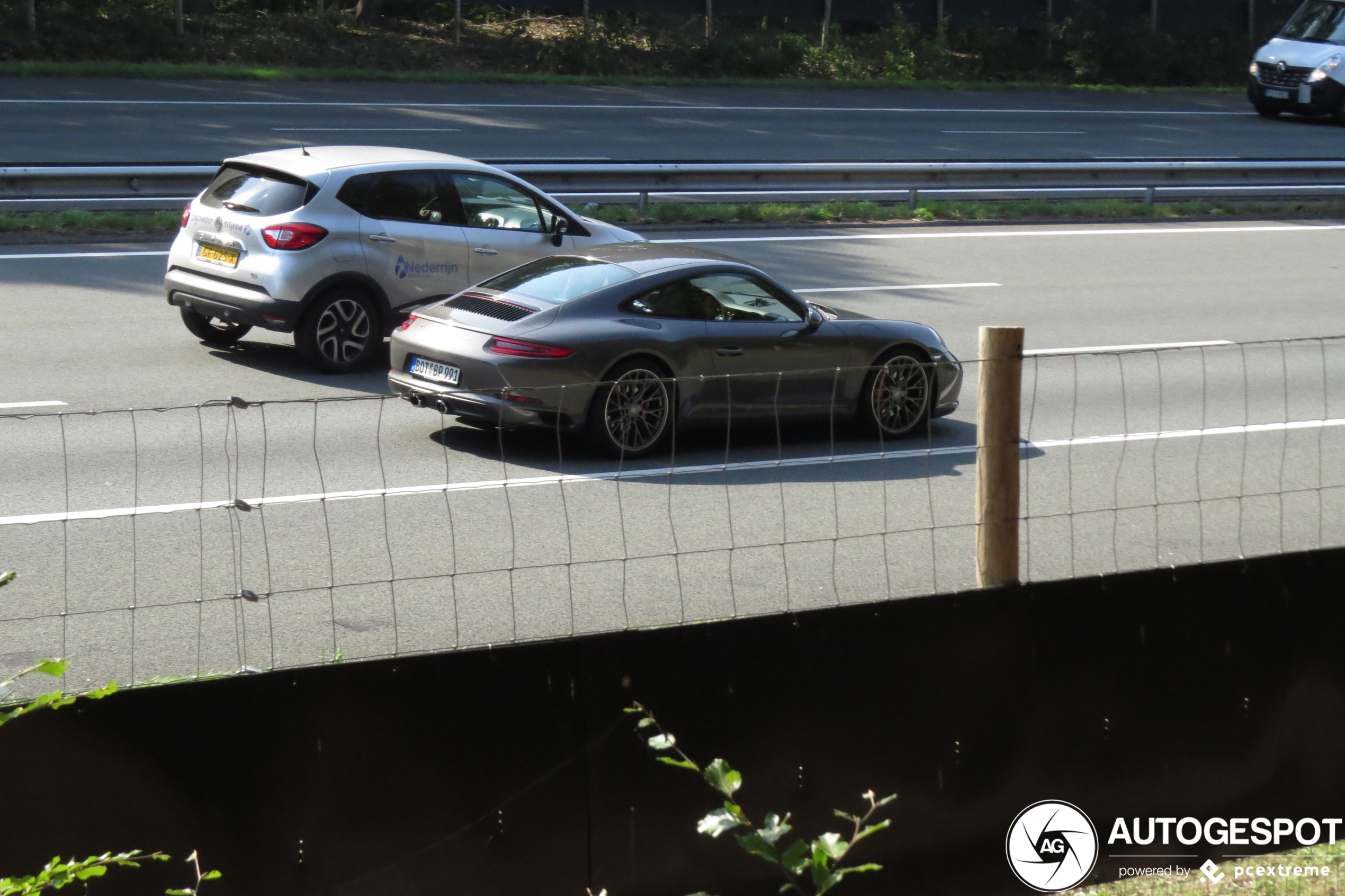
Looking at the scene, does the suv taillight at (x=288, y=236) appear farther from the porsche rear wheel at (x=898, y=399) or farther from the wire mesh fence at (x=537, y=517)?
the porsche rear wheel at (x=898, y=399)

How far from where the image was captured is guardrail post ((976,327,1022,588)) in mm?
4887

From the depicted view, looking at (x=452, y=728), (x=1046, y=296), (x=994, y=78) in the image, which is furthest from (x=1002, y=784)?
(x=994, y=78)

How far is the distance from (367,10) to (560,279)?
26090mm

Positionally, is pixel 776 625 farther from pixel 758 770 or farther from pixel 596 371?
pixel 596 371

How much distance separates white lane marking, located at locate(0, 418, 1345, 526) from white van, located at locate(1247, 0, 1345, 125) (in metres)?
23.2

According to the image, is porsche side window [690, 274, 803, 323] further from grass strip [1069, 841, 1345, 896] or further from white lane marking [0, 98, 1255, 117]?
white lane marking [0, 98, 1255, 117]

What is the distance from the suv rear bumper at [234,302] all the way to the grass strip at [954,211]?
24.6 feet

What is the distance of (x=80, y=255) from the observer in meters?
16.0

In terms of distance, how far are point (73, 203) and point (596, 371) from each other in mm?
10531

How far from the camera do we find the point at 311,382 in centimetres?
1212

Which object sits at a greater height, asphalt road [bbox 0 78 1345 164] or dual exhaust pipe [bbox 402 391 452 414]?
asphalt road [bbox 0 78 1345 164]

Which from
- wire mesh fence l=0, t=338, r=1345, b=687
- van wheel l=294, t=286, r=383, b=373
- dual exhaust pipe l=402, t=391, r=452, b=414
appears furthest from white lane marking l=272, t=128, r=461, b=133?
dual exhaust pipe l=402, t=391, r=452, b=414

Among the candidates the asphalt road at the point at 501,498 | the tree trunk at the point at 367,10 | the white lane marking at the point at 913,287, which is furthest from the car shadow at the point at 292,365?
the tree trunk at the point at 367,10

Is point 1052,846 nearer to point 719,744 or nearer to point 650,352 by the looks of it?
point 719,744
